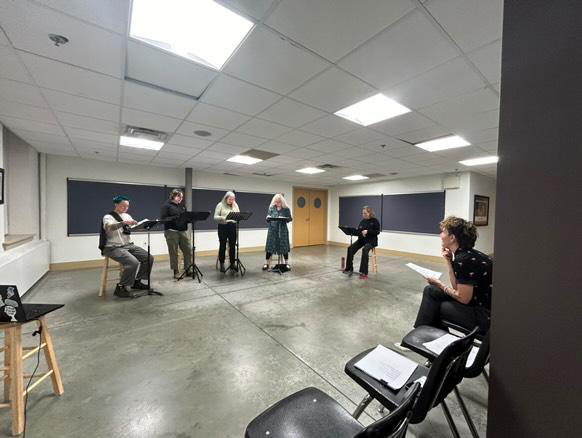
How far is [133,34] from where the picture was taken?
1.63 m

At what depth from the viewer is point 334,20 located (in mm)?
1489

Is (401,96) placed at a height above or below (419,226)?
above

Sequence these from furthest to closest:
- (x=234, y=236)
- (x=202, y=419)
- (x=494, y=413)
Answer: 1. (x=234, y=236)
2. (x=202, y=419)
3. (x=494, y=413)

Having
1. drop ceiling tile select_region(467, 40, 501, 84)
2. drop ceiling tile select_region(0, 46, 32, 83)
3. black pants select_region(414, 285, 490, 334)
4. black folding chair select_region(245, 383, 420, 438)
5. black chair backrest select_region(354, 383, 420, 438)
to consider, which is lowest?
black folding chair select_region(245, 383, 420, 438)

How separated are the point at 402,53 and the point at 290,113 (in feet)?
4.47

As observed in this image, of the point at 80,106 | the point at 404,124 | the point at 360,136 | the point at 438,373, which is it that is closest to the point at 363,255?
the point at 360,136

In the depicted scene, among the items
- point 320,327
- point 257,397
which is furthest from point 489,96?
point 257,397

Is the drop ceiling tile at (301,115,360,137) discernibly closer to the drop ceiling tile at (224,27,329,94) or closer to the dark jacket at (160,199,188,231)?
the drop ceiling tile at (224,27,329,94)

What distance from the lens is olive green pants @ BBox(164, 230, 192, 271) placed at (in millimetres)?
4281

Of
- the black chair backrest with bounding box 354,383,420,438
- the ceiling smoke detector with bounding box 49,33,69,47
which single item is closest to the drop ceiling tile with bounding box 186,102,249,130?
the ceiling smoke detector with bounding box 49,33,69,47

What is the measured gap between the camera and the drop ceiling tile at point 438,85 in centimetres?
197

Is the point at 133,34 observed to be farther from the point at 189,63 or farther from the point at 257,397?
the point at 257,397

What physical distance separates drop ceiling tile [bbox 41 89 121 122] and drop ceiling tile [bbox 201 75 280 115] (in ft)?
3.93

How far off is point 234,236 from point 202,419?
11.9ft
